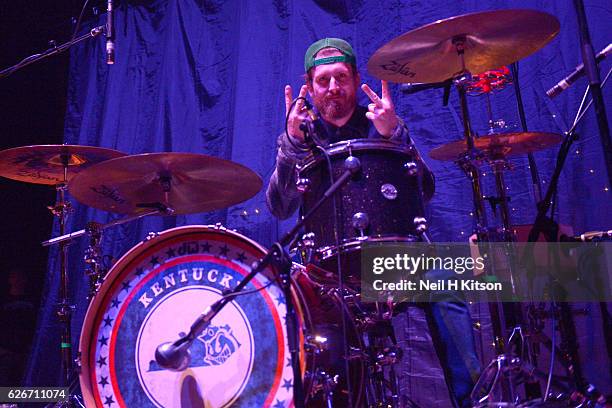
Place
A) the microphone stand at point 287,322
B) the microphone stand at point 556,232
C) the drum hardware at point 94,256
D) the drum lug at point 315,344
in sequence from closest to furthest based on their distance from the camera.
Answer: the microphone stand at point 287,322
the drum lug at point 315,344
the microphone stand at point 556,232
the drum hardware at point 94,256

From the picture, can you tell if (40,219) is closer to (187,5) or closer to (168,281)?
(187,5)

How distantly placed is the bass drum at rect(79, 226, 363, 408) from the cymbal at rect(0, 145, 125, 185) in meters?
1.44

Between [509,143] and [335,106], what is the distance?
2.86ft

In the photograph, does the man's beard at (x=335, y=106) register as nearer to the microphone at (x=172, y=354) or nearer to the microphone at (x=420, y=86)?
the microphone at (x=420, y=86)

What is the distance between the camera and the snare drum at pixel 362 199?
2.23 meters

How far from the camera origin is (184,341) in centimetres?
183

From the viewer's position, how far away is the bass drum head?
6.94 ft

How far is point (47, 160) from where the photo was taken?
352 cm

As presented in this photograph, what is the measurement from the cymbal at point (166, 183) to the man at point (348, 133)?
0.86 feet

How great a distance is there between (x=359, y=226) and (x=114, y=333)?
3.25ft

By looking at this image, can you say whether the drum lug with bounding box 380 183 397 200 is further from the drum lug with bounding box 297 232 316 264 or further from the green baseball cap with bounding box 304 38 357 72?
the green baseball cap with bounding box 304 38 357 72

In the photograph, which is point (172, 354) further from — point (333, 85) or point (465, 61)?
point (465, 61)

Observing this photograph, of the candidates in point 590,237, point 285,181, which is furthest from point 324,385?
point 590,237

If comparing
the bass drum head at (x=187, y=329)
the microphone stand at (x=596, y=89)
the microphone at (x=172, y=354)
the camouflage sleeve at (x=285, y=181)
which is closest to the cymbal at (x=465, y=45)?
the microphone stand at (x=596, y=89)
